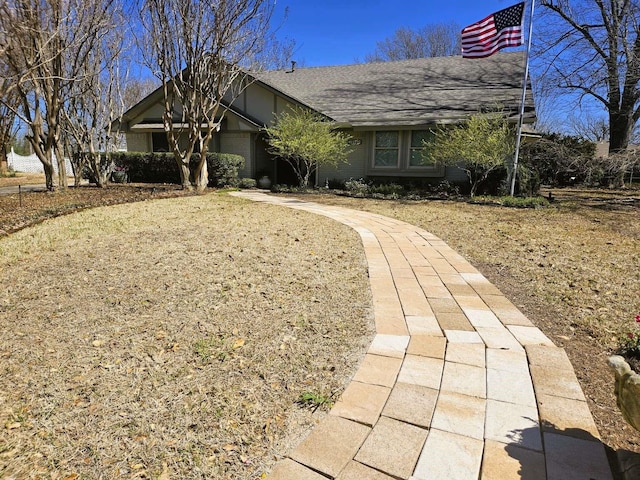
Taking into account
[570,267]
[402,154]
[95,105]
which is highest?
[95,105]

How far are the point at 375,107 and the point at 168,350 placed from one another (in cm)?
1345

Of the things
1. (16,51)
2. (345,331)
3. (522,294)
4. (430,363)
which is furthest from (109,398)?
(16,51)

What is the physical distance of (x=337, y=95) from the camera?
15961mm

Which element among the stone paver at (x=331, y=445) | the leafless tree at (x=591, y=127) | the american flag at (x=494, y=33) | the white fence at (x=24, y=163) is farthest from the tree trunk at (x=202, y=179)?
the leafless tree at (x=591, y=127)

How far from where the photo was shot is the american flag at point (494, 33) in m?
10.4

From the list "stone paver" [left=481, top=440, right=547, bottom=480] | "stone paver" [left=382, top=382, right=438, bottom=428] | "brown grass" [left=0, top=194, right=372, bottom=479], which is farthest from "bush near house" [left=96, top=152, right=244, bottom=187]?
"stone paver" [left=481, top=440, right=547, bottom=480]

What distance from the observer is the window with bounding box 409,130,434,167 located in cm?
1353

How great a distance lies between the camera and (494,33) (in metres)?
10.8

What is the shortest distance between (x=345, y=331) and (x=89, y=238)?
4753 millimetres

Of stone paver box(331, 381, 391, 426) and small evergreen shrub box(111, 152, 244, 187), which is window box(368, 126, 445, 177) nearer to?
small evergreen shrub box(111, 152, 244, 187)

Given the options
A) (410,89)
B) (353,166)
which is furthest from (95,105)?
(410,89)

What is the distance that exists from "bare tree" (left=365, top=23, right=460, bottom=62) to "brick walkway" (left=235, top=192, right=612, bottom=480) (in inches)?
1261

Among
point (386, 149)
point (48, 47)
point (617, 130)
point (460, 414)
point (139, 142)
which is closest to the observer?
point (460, 414)

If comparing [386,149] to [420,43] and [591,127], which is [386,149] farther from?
[591,127]
